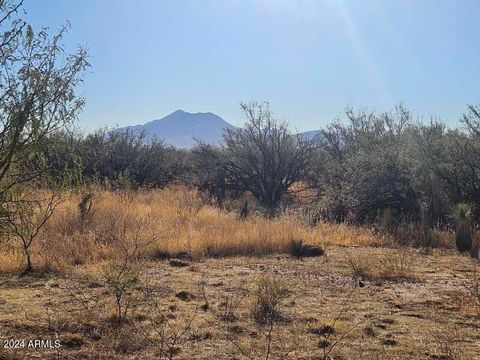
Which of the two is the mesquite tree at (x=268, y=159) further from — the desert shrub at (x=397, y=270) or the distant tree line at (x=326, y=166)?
the desert shrub at (x=397, y=270)

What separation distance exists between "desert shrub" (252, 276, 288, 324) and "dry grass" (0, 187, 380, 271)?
129 inches

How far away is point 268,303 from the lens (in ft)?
17.9

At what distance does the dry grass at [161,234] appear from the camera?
27.8ft

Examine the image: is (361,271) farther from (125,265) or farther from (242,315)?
(125,265)

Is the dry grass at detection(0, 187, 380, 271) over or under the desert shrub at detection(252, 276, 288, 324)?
over

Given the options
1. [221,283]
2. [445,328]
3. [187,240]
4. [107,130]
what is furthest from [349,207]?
[107,130]

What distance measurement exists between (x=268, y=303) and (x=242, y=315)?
0.31 meters

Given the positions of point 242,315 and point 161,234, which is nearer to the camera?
point 242,315

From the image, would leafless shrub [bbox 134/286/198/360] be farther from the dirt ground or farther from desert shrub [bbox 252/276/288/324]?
desert shrub [bbox 252/276/288/324]

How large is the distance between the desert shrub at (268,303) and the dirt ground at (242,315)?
0.27ft

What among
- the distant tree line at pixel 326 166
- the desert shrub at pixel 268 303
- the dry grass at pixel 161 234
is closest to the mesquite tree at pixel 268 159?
the distant tree line at pixel 326 166

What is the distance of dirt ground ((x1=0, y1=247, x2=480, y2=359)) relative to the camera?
14.3 ft

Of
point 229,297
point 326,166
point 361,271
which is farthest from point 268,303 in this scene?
point 326,166

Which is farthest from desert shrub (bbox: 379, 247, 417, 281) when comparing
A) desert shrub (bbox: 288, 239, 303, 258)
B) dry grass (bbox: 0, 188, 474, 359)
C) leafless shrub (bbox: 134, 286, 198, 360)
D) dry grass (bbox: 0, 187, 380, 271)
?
leafless shrub (bbox: 134, 286, 198, 360)
